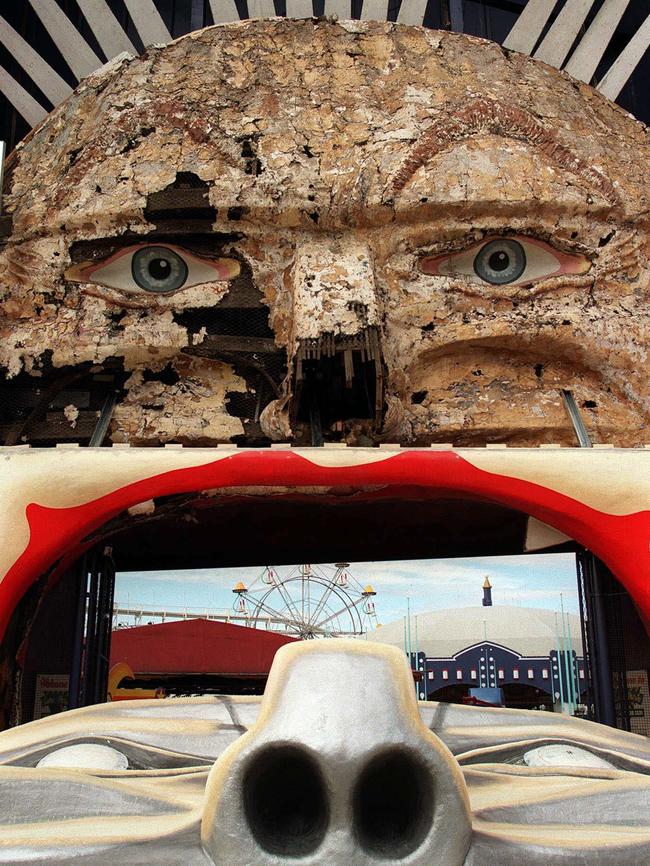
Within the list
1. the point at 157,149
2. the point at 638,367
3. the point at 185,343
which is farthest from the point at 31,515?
the point at 638,367

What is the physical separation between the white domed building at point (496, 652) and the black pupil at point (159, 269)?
5.39 m

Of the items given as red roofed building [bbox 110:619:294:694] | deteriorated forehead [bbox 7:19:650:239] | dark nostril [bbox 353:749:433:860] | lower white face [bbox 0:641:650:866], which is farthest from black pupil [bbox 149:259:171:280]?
red roofed building [bbox 110:619:294:694]

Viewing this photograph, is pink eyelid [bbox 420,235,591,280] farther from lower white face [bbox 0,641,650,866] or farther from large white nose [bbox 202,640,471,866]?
large white nose [bbox 202,640,471,866]

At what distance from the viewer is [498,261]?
4.95m

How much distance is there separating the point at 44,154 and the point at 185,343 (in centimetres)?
154

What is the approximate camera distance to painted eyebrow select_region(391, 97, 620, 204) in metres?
4.74

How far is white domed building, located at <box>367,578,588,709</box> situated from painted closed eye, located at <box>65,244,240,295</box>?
528cm

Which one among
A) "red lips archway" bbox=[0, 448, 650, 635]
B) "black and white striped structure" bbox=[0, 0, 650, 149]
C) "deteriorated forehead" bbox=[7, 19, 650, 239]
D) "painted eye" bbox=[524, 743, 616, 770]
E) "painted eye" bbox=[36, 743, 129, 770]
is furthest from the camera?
"black and white striped structure" bbox=[0, 0, 650, 149]

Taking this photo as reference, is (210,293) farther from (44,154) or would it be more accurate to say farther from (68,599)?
(68,599)

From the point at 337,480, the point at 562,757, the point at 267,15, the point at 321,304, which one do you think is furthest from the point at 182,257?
the point at 562,757

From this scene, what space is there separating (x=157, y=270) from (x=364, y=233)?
1153 millimetres

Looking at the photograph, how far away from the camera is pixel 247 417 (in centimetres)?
488

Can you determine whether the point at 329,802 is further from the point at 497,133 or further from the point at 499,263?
the point at 497,133

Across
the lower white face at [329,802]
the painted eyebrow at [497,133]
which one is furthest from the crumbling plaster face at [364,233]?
the lower white face at [329,802]
